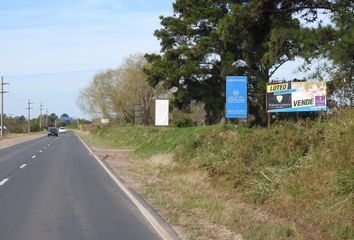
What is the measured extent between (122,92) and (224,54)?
3409 cm

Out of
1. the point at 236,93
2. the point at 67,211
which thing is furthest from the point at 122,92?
the point at 67,211

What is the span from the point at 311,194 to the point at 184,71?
1185 inches

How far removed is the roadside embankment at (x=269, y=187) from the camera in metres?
8.82

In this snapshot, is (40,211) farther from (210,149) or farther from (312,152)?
(210,149)

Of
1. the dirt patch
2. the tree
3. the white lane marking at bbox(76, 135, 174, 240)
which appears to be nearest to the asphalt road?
the white lane marking at bbox(76, 135, 174, 240)

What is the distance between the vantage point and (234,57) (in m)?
39.0

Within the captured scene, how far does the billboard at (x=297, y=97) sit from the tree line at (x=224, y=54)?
3.28ft

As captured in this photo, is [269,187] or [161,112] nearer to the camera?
[269,187]

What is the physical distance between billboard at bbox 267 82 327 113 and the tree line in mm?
1000

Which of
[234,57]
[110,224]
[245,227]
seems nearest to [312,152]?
[245,227]

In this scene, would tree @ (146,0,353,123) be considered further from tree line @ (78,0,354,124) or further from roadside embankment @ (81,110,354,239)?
roadside embankment @ (81,110,354,239)

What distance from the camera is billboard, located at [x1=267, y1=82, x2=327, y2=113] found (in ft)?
57.0

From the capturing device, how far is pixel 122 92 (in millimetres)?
71625

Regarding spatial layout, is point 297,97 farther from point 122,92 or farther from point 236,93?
point 122,92
